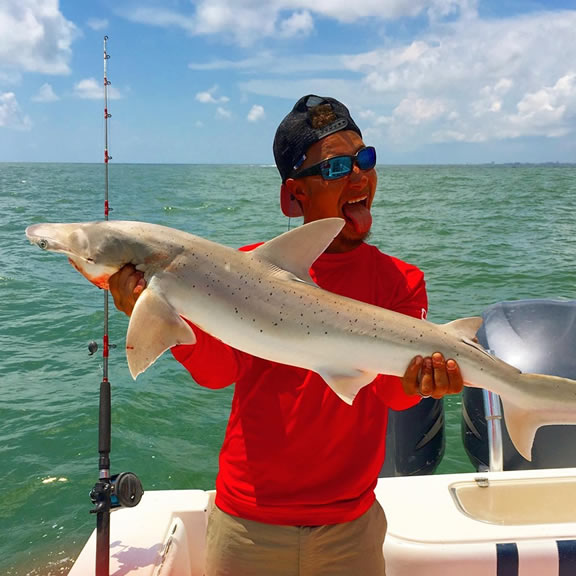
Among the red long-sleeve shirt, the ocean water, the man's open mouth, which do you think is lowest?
the ocean water

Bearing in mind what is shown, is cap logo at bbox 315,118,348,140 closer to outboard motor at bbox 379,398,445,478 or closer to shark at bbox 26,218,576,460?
shark at bbox 26,218,576,460

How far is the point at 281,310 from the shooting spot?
1991 millimetres

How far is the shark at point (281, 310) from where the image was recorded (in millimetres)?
1962

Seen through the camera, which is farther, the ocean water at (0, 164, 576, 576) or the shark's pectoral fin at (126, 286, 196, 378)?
the ocean water at (0, 164, 576, 576)

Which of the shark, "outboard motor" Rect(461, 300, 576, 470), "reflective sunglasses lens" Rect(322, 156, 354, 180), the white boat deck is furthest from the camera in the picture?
"outboard motor" Rect(461, 300, 576, 470)

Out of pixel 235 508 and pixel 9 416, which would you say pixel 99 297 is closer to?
pixel 9 416

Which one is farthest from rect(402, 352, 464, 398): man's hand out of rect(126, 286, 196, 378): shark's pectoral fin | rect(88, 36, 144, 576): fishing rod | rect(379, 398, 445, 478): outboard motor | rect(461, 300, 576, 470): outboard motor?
rect(379, 398, 445, 478): outboard motor

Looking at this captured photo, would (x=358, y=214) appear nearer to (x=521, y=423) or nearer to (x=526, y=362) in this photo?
(x=521, y=423)

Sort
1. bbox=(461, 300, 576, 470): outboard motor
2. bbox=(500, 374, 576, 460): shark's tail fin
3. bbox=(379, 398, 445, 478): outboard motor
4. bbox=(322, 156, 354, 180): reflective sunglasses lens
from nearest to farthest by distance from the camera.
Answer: bbox=(500, 374, 576, 460): shark's tail fin → bbox=(322, 156, 354, 180): reflective sunglasses lens → bbox=(461, 300, 576, 470): outboard motor → bbox=(379, 398, 445, 478): outboard motor

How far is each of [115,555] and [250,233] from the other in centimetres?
1910

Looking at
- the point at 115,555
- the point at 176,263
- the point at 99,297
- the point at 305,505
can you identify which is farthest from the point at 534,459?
the point at 99,297

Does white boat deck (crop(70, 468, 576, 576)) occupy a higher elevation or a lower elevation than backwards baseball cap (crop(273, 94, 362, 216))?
lower

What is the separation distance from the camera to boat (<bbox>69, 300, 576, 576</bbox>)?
2.83 metres

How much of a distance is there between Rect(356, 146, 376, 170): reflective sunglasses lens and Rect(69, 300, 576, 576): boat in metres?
1.74
